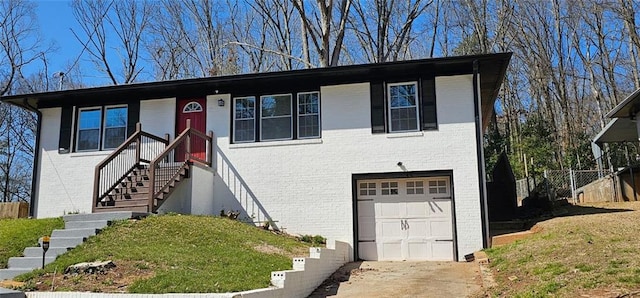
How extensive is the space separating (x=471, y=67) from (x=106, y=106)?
35.3 feet

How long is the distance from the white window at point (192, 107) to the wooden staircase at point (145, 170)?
0.95 m

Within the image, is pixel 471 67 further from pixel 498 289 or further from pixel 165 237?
pixel 165 237

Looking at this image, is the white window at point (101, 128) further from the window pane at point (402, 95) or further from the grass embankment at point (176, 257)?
the window pane at point (402, 95)

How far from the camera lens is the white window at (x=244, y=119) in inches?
591

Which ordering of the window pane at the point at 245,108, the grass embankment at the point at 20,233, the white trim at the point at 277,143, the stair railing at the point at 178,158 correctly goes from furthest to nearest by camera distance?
the window pane at the point at 245,108, the white trim at the point at 277,143, the stair railing at the point at 178,158, the grass embankment at the point at 20,233

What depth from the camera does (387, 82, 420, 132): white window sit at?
45.9 ft

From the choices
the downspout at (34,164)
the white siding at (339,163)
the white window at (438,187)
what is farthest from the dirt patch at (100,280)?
the downspout at (34,164)

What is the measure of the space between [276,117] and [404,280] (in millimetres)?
6423

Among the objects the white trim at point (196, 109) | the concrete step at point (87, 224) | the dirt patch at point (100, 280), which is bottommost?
the dirt patch at point (100, 280)

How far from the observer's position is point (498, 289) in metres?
8.14

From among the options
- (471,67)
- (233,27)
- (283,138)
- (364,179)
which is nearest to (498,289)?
(364,179)

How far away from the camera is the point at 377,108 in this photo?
1414cm

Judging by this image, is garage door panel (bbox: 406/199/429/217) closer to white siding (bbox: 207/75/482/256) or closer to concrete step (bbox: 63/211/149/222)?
white siding (bbox: 207/75/482/256)

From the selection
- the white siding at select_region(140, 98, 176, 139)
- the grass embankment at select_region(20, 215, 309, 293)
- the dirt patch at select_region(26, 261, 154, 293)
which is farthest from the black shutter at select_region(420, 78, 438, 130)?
the dirt patch at select_region(26, 261, 154, 293)
